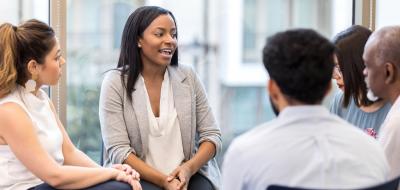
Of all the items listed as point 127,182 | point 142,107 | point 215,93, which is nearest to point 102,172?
point 127,182

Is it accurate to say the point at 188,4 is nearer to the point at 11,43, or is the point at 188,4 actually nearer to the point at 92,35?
the point at 92,35

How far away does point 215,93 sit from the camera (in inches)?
124

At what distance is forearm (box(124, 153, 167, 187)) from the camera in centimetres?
241

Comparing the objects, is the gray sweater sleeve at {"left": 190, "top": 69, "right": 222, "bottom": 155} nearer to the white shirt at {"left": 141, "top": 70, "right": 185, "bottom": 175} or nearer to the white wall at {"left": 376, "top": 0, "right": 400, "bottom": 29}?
the white shirt at {"left": 141, "top": 70, "right": 185, "bottom": 175}

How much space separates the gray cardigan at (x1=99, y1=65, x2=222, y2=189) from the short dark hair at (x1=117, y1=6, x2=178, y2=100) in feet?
0.11

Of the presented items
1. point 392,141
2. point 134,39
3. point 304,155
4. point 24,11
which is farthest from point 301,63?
point 24,11

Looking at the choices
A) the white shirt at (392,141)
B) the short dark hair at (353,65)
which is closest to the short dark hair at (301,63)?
the white shirt at (392,141)

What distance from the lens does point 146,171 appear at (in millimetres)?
2422

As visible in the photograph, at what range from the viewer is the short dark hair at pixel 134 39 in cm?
253

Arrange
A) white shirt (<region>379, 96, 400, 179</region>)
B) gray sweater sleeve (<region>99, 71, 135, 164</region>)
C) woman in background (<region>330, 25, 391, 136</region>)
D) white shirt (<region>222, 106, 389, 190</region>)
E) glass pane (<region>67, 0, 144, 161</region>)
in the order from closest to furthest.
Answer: white shirt (<region>222, 106, 389, 190</region>)
white shirt (<region>379, 96, 400, 179</region>)
woman in background (<region>330, 25, 391, 136</region>)
gray sweater sleeve (<region>99, 71, 135, 164</region>)
glass pane (<region>67, 0, 144, 161</region>)

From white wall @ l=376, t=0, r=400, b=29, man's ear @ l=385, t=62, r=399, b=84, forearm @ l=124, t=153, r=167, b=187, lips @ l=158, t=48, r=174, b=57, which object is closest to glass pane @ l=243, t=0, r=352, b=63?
white wall @ l=376, t=0, r=400, b=29

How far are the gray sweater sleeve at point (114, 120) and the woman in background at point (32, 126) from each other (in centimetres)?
23

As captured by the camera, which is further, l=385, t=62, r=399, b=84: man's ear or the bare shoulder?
the bare shoulder

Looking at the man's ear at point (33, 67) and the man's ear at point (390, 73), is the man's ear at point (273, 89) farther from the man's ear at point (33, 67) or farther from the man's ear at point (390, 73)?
the man's ear at point (33, 67)
